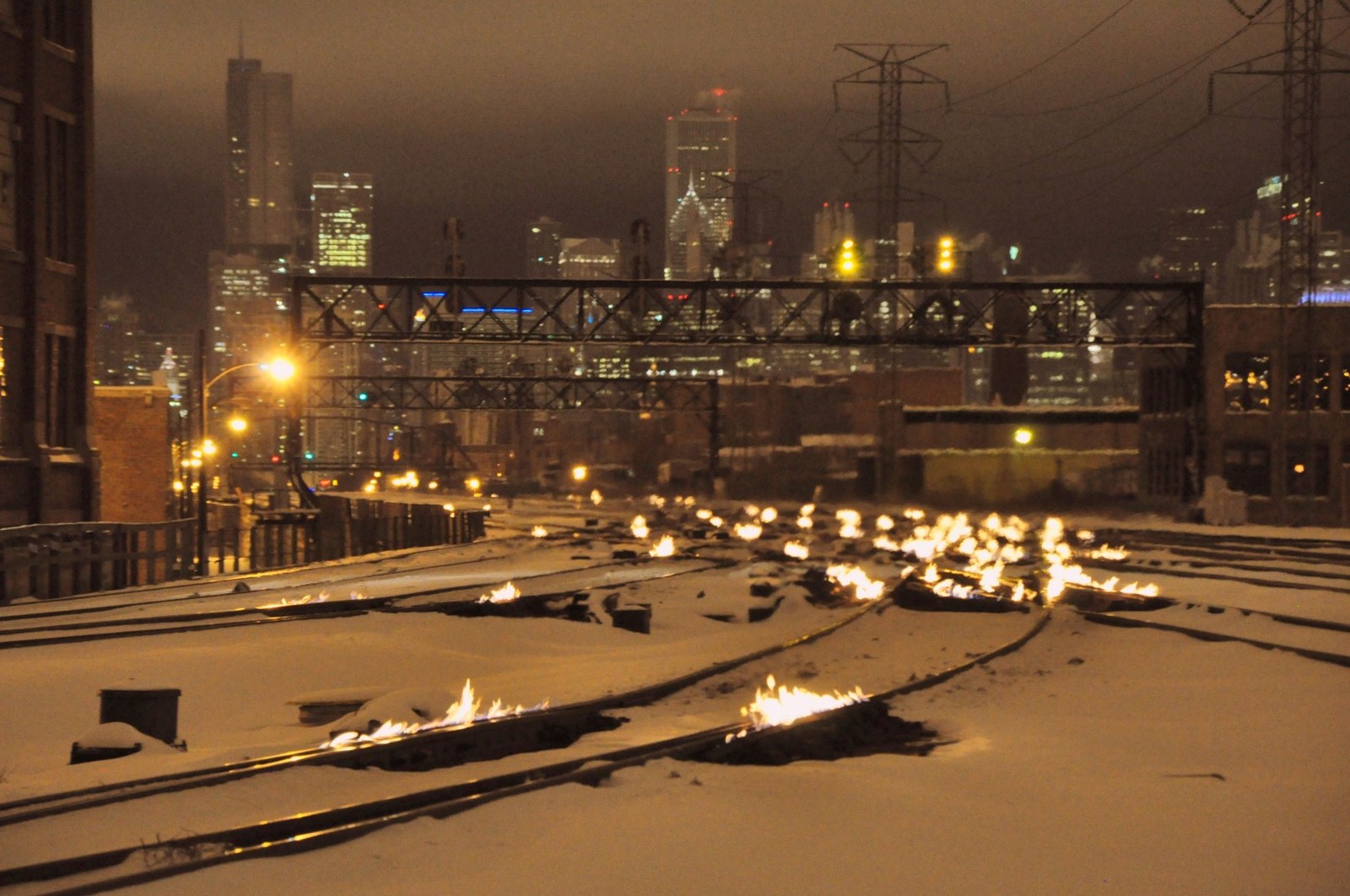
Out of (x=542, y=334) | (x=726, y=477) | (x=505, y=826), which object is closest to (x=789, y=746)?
(x=505, y=826)

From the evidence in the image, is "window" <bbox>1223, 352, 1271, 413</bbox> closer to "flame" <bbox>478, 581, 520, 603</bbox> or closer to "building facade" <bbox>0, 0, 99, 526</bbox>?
"flame" <bbox>478, 581, 520, 603</bbox>

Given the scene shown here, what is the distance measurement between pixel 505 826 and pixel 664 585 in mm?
15960

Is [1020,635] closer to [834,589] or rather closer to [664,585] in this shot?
[834,589]

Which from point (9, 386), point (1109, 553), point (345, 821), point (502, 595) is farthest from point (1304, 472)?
point (345, 821)

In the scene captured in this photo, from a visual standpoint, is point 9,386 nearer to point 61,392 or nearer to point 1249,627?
point 61,392

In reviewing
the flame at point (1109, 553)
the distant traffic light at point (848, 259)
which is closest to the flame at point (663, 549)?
the flame at point (1109, 553)

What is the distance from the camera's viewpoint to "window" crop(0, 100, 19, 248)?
88.7ft

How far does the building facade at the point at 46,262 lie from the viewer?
89.2 feet

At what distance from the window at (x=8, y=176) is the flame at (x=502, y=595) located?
1298 cm

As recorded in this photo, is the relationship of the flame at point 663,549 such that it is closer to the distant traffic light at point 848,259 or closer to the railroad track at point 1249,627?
the distant traffic light at point 848,259

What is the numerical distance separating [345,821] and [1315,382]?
4910 cm

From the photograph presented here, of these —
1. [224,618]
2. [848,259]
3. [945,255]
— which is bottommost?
[224,618]

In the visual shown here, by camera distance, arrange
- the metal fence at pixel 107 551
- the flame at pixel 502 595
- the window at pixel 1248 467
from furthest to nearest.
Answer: the window at pixel 1248 467
the metal fence at pixel 107 551
the flame at pixel 502 595

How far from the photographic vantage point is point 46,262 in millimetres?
28109
